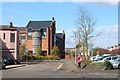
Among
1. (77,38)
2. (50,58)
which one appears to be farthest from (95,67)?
(50,58)

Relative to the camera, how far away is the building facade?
64.8 meters

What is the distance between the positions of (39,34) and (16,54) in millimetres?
45624

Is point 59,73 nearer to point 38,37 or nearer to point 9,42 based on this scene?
point 9,42

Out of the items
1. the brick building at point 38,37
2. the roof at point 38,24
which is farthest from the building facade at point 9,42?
the roof at point 38,24

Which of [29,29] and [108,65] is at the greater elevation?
[29,29]

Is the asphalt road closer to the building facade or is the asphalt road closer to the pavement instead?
the pavement

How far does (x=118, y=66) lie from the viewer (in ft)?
127

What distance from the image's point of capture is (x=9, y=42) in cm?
6525

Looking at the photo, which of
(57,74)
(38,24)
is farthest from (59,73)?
(38,24)

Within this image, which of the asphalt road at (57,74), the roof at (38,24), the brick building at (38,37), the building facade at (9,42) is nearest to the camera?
the asphalt road at (57,74)

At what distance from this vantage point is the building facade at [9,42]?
64812 mm

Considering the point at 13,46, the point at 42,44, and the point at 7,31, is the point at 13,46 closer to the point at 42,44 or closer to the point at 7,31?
the point at 7,31

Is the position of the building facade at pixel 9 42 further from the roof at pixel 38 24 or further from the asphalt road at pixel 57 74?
the roof at pixel 38 24

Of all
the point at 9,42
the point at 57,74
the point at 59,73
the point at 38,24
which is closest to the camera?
the point at 57,74
